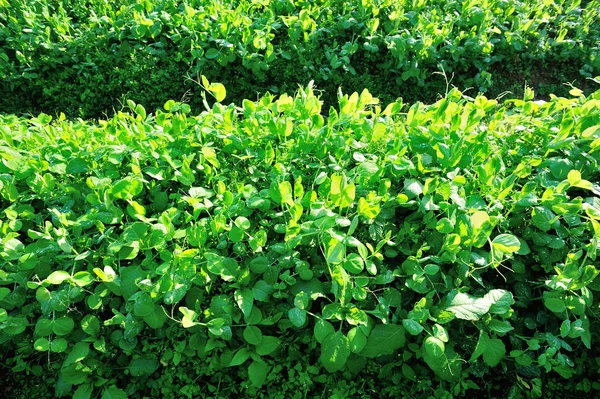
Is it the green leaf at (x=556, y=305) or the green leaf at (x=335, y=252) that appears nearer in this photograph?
the green leaf at (x=335, y=252)

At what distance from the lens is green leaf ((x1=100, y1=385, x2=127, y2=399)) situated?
1.96m

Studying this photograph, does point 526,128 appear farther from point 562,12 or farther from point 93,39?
point 93,39

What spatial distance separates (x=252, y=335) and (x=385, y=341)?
0.56 m

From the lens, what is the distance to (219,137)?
8.29ft

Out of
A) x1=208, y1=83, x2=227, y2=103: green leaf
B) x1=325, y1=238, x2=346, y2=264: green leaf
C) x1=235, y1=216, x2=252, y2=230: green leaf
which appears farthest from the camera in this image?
x1=208, y1=83, x2=227, y2=103: green leaf

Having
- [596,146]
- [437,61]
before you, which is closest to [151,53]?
[437,61]

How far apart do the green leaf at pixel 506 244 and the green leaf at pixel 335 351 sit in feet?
2.40

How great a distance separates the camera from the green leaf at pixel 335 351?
1.86 meters

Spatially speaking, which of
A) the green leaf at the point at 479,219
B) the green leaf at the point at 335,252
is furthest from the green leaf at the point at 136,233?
the green leaf at the point at 479,219

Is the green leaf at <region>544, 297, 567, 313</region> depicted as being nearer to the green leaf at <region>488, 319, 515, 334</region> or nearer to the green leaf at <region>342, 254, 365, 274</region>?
the green leaf at <region>488, 319, 515, 334</region>

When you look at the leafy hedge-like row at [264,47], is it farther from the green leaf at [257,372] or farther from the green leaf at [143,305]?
the green leaf at [257,372]

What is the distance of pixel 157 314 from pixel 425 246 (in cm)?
119

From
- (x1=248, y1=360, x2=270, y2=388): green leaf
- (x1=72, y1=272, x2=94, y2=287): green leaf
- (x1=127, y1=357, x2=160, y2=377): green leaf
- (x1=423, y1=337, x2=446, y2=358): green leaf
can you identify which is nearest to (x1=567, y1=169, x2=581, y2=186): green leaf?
(x1=423, y1=337, x2=446, y2=358): green leaf

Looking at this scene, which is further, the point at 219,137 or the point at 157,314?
the point at 219,137
